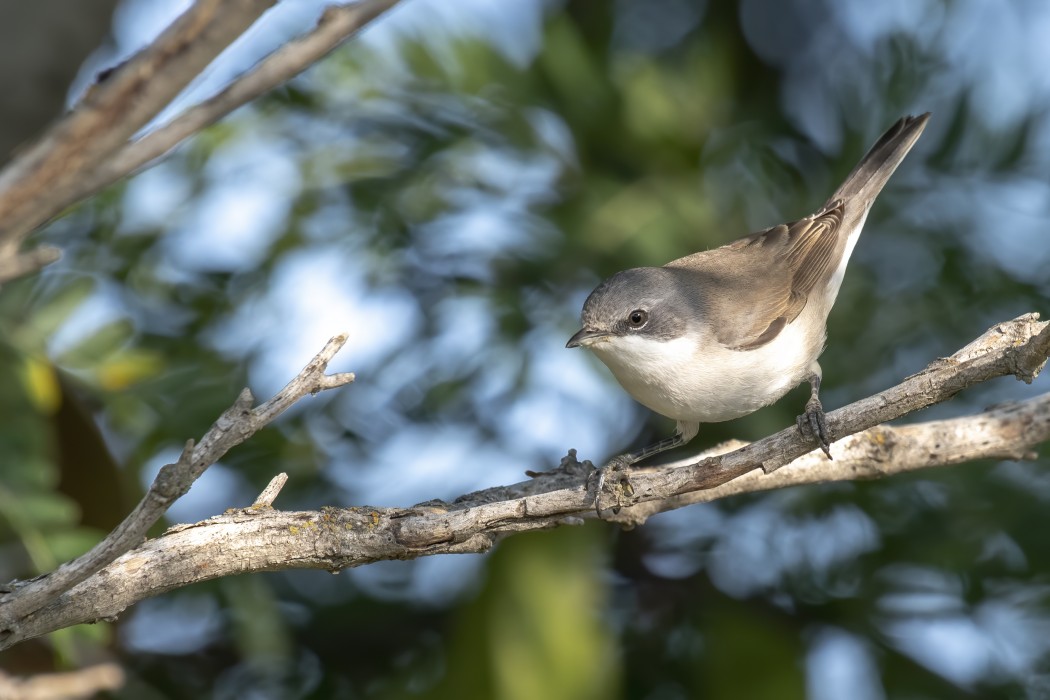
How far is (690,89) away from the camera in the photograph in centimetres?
426

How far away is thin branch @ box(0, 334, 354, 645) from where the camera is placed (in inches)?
72.7

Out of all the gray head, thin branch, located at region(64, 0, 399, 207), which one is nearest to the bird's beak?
the gray head

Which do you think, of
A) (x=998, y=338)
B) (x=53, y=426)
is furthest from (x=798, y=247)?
(x=53, y=426)

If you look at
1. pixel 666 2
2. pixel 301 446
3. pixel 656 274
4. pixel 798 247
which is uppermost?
pixel 666 2

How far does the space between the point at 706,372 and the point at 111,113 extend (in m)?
2.47

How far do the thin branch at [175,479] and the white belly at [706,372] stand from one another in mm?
1672

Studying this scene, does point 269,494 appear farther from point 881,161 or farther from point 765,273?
point 881,161

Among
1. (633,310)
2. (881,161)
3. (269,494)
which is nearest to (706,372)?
(633,310)

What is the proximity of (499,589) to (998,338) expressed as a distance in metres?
1.72

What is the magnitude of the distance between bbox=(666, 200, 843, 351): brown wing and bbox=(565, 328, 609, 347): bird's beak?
44 cm

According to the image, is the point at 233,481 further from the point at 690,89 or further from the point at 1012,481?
the point at 1012,481

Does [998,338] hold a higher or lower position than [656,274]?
lower

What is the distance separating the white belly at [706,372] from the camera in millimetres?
3434

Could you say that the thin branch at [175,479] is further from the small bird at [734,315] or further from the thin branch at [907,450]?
the small bird at [734,315]
